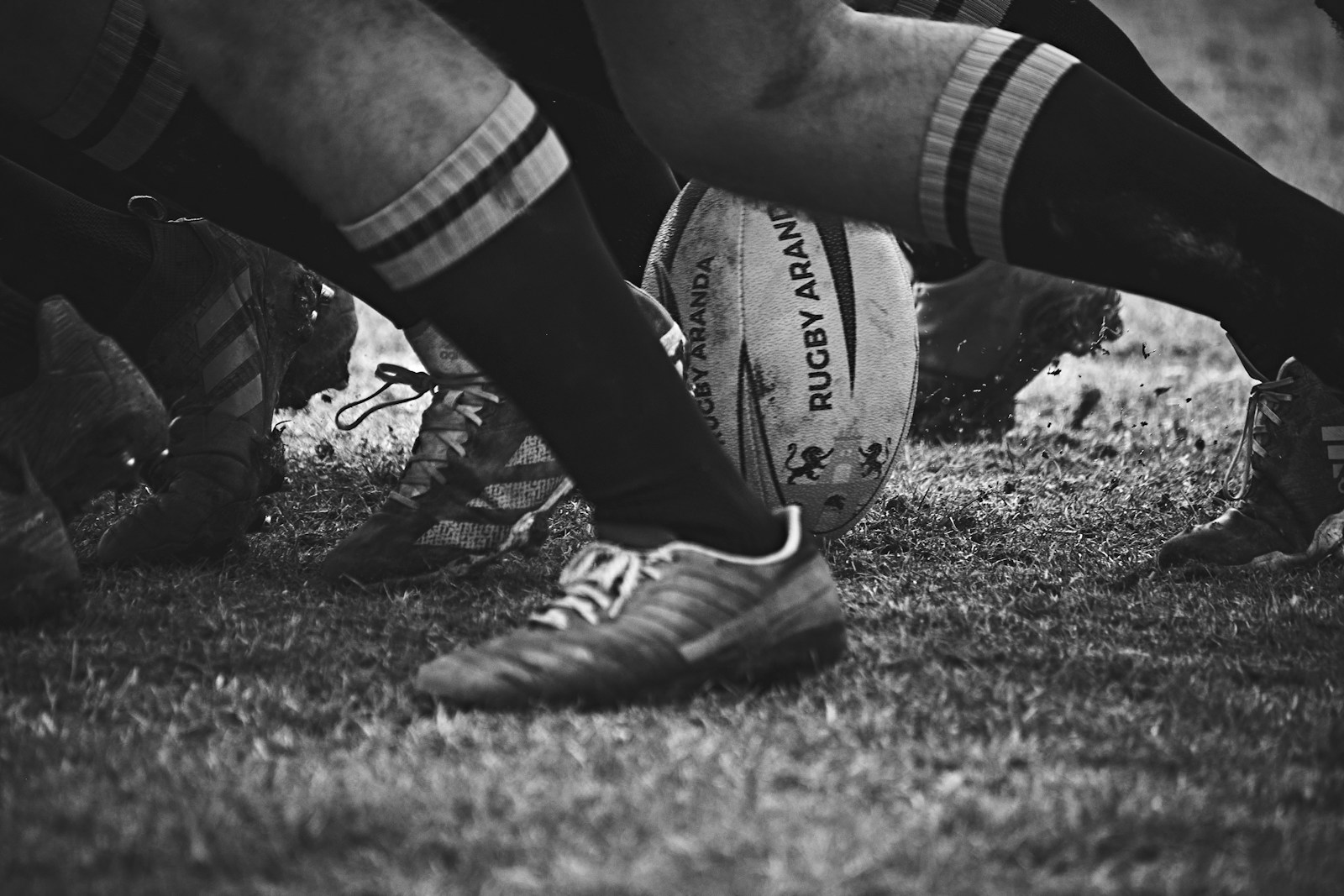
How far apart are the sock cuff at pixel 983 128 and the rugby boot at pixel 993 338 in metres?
1.44

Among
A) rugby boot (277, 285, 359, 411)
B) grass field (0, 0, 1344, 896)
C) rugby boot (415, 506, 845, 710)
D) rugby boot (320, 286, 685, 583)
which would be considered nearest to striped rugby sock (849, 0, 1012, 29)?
rugby boot (320, 286, 685, 583)

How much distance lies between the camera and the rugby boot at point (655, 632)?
1292mm

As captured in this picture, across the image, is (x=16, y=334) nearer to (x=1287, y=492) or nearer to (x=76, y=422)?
(x=76, y=422)

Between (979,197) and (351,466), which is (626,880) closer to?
(979,197)

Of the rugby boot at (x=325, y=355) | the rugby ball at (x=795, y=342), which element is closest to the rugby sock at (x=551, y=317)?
the rugby ball at (x=795, y=342)

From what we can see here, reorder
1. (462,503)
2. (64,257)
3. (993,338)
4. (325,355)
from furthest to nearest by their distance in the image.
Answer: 1. (993,338)
2. (325,355)
3. (64,257)
4. (462,503)

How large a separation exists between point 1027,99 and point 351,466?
5.48 feet

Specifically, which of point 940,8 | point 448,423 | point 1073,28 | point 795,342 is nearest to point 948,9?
point 940,8

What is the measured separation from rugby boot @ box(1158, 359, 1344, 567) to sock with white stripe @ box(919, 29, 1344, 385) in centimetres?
48

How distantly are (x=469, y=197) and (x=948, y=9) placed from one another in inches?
42.1

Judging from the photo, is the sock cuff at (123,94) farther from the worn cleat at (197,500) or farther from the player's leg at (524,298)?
the player's leg at (524,298)

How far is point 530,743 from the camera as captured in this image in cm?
119

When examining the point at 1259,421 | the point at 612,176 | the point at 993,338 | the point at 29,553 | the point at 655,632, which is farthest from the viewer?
the point at 993,338

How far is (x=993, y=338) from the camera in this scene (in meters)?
2.83
